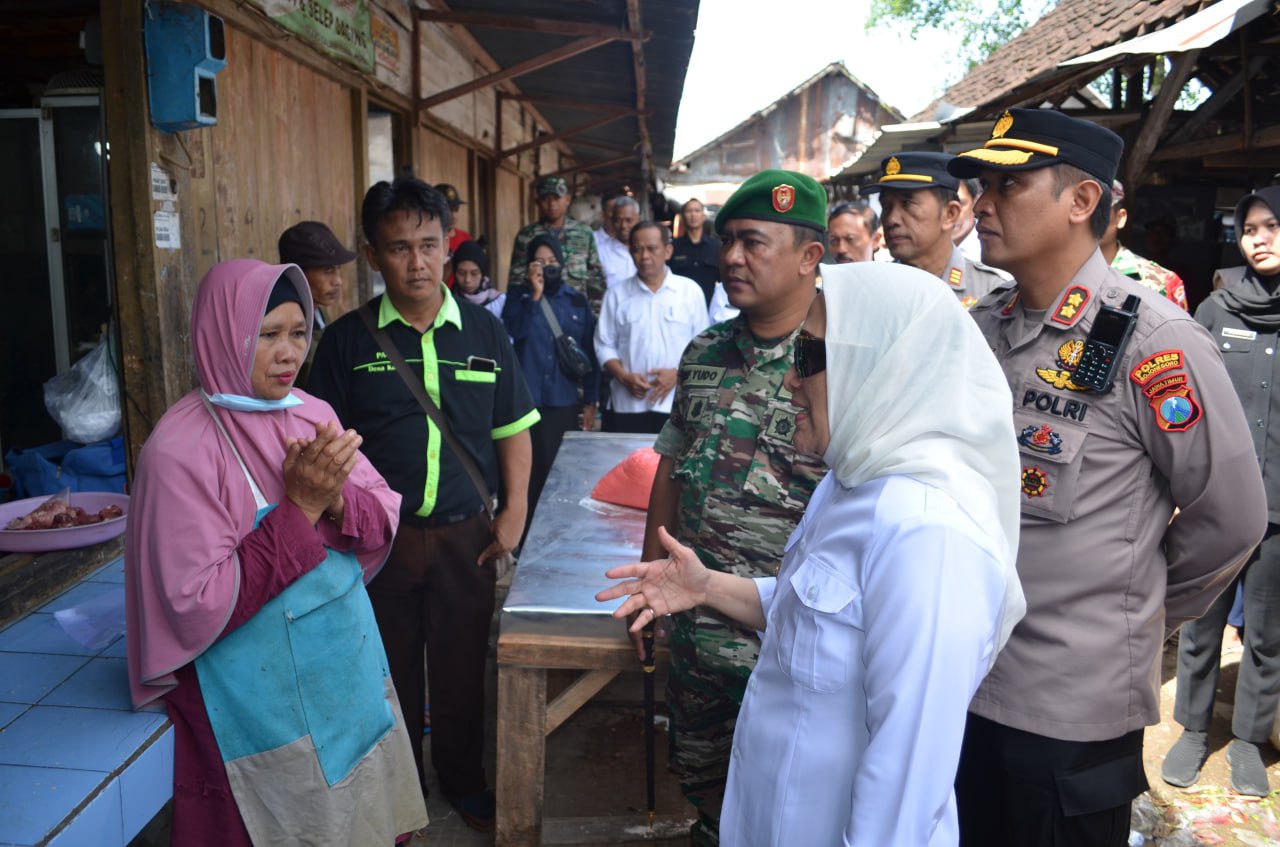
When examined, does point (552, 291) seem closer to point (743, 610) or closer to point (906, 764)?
point (743, 610)

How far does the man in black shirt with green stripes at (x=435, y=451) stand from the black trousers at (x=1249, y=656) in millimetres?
2822

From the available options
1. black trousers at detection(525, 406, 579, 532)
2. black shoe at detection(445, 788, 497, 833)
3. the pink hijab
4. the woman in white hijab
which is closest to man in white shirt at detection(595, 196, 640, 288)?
black trousers at detection(525, 406, 579, 532)

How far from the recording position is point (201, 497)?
1.87 metres

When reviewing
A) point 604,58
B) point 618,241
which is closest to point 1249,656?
point 618,241

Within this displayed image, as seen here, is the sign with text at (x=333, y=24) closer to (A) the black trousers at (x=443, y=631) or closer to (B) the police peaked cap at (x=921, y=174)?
(A) the black trousers at (x=443, y=631)

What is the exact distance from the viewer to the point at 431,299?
9.57 ft

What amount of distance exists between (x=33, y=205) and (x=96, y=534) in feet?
7.70

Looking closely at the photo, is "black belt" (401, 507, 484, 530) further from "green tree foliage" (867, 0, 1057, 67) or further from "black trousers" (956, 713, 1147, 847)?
"green tree foliage" (867, 0, 1057, 67)

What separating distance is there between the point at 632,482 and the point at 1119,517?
6.62 ft

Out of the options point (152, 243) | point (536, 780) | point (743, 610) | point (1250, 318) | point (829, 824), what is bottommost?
point (536, 780)

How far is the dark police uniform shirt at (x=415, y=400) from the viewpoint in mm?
2873

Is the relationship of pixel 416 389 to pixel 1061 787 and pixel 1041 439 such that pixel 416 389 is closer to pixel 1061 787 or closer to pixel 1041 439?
pixel 1041 439

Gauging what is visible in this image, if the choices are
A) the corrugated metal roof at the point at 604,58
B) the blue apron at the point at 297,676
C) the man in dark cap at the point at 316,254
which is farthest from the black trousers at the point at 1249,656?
A: the corrugated metal roof at the point at 604,58

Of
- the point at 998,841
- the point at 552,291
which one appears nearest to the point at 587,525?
the point at 998,841
